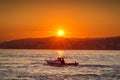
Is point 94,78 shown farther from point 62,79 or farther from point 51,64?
point 51,64

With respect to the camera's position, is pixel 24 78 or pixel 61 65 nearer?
pixel 24 78

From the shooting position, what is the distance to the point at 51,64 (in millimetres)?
94125

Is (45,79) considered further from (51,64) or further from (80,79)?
(51,64)

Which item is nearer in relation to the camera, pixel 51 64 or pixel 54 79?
pixel 54 79

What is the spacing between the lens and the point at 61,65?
90.1 meters

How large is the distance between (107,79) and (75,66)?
31.4 m

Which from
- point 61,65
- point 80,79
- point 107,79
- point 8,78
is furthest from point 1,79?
point 61,65

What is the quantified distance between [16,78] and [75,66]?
34141 mm

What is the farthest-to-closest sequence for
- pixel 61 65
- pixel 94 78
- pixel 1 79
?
1. pixel 61 65
2. pixel 94 78
3. pixel 1 79

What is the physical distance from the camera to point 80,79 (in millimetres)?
58656

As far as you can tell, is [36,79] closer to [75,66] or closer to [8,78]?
[8,78]

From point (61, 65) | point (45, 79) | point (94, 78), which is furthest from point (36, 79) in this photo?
point (61, 65)

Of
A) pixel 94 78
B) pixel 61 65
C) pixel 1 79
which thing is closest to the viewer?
pixel 1 79

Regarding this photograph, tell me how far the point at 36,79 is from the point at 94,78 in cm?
961
